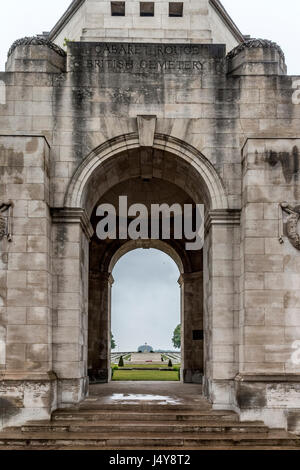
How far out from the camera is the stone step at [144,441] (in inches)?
525

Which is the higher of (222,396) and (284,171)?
(284,171)

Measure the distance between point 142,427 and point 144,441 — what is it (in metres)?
0.77

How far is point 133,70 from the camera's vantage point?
663 inches

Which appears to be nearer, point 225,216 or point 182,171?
point 225,216

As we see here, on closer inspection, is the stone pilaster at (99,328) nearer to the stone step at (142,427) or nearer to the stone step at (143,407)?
the stone step at (143,407)

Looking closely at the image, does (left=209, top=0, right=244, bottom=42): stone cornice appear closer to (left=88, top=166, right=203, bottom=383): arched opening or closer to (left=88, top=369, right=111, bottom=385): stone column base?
(left=88, top=166, right=203, bottom=383): arched opening

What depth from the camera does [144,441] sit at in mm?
13352

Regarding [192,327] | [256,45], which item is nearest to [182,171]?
[256,45]

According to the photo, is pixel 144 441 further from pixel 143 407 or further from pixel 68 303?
pixel 68 303

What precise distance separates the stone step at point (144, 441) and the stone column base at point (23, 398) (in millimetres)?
741
